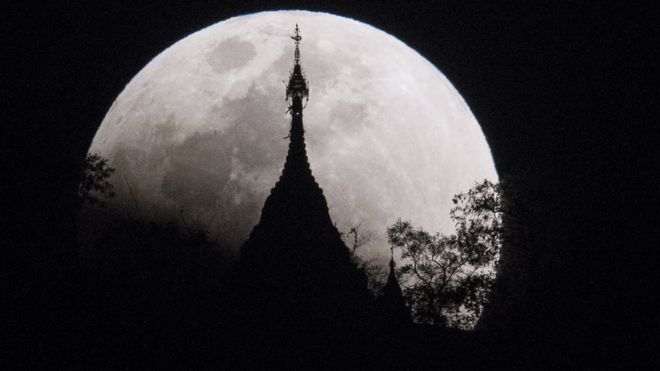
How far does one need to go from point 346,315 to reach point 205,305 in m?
7.10

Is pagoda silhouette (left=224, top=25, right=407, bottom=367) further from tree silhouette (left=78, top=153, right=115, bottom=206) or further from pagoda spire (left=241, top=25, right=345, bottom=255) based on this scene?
tree silhouette (left=78, top=153, right=115, bottom=206)

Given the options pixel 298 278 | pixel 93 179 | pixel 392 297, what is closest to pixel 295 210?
pixel 298 278

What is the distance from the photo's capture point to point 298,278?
1235 inches

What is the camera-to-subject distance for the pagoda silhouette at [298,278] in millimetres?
24406

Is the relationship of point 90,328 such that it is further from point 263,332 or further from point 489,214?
point 489,214

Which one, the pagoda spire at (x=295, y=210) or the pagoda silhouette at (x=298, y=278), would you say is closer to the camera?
the pagoda silhouette at (x=298, y=278)

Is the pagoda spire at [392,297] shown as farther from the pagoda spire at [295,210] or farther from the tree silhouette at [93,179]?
the tree silhouette at [93,179]

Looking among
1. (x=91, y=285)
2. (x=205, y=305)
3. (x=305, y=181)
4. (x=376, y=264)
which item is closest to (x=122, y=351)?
(x=91, y=285)

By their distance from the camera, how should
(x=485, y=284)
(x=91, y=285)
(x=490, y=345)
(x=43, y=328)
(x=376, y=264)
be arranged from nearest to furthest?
(x=43, y=328)
(x=490, y=345)
(x=91, y=285)
(x=485, y=284)
(x=376, y=264)

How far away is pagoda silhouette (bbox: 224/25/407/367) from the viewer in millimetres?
24406

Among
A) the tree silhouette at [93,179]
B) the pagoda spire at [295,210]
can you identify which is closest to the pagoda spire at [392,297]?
the pagoda spire at [295,210]

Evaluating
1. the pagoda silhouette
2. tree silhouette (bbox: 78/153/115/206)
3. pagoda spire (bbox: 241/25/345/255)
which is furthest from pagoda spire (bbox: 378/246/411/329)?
tree silhouette (bbox: 78/153/115/206)

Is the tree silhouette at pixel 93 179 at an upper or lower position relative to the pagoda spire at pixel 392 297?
upper

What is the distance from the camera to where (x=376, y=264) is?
132ft
